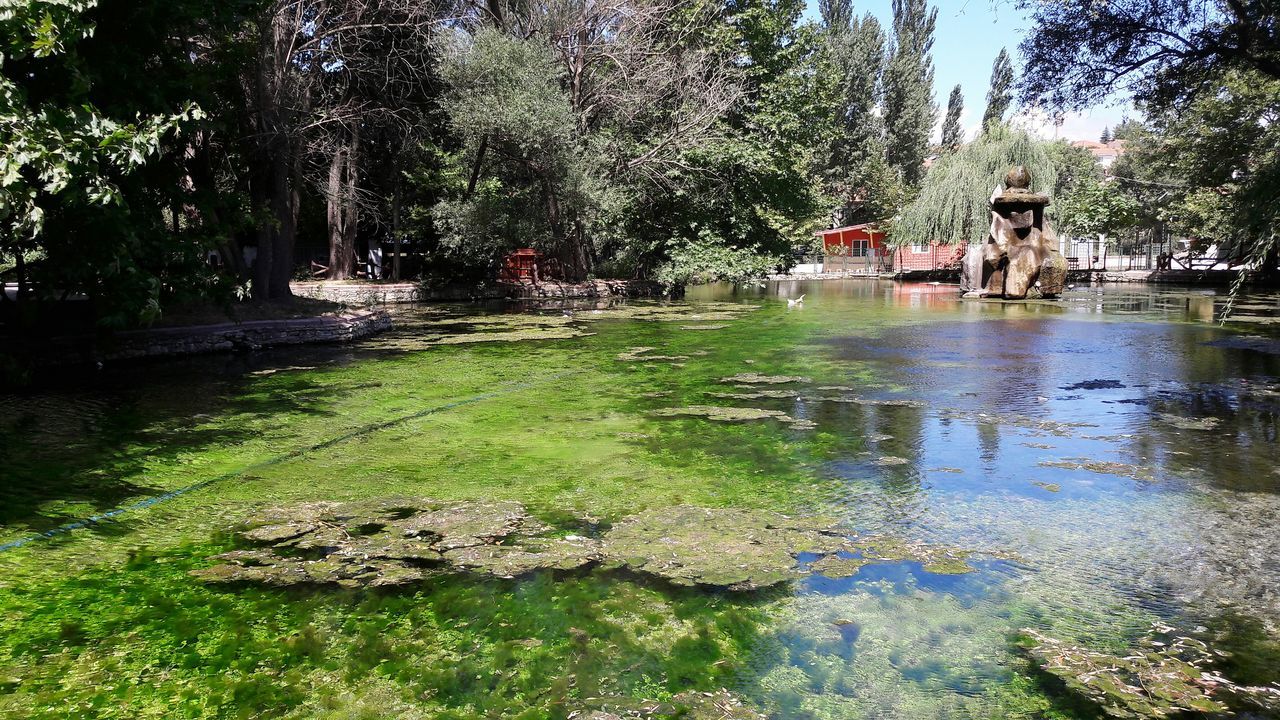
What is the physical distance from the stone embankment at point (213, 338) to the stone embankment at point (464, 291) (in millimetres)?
6947

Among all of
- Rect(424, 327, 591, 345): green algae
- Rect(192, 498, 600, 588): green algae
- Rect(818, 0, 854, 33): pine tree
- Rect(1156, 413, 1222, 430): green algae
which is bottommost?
Rect(192, 498, 600, 588): green algae

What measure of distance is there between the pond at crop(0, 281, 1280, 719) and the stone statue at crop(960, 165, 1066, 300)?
36.7 feet

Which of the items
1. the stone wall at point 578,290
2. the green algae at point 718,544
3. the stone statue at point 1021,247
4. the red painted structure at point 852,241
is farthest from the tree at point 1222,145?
the green algae at point 718,544

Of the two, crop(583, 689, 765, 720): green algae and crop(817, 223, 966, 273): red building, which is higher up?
crop(817, 223, 966, 273): red building

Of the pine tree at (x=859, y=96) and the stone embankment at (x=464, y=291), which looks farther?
the pine tree at (x=859, y=96)

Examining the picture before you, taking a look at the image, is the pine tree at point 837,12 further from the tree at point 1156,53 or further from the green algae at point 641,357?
the green algae at point 641,357

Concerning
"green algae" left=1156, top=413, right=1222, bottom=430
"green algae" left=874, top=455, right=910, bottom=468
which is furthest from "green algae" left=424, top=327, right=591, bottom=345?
"green algae" left=1156, top=413, right=1222, bottom=430

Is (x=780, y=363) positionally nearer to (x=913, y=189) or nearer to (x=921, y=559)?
(x=921, y=559)

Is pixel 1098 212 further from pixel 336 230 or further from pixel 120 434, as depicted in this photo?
pixel 120 434

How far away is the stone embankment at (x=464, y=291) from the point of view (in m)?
20.2

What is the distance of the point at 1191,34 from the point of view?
43.4 ft

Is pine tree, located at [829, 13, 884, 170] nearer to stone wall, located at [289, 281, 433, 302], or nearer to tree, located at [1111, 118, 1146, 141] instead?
tree, located at [1111, 118, 1146, 141]

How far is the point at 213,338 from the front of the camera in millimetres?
10648

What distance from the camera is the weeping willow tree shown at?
94.8 ft
